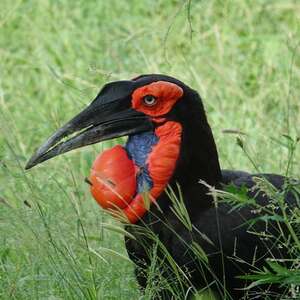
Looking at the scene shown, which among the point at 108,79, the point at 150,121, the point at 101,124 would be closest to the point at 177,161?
the point at 150,121

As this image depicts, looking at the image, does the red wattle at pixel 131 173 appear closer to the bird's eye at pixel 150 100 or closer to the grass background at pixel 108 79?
the bird's eye at pixel 150 100

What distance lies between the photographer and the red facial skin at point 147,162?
395cm

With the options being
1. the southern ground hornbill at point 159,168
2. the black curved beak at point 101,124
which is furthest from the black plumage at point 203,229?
the black curved beak at point 101,124

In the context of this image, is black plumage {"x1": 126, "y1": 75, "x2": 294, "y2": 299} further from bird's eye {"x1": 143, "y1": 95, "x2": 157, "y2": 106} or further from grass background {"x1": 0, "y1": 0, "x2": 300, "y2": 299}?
grass background {"x1": 0, "y1": 0, "x2": 300, "y2": 299}

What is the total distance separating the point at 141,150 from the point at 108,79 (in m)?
0.64

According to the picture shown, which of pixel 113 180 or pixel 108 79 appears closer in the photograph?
pixel 113 180

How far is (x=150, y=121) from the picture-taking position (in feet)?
13.2

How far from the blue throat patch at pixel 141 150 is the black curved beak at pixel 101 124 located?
33 millimetres

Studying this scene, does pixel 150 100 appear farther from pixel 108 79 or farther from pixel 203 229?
pixel 108 79

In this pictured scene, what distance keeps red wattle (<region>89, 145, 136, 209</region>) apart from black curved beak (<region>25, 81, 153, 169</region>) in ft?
0.24

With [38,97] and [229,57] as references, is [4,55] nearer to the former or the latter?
[38,97]

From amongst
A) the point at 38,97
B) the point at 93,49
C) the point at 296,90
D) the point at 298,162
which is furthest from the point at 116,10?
the point at 298,162

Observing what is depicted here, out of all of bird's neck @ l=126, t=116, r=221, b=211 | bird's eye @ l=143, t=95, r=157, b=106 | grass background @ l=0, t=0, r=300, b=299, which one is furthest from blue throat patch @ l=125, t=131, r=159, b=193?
grass background @ l=0, t=0, r=300, b=299

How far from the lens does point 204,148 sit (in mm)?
4016
